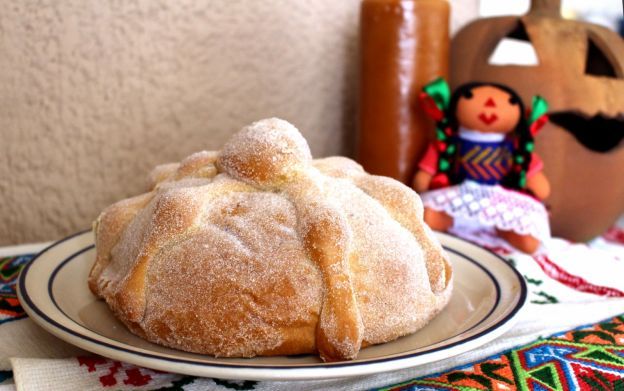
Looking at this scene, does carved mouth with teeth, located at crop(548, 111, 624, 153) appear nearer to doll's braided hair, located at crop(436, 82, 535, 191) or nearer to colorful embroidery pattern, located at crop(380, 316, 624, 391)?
doll's braided hair, located at crop(436, 82, 535, 191)

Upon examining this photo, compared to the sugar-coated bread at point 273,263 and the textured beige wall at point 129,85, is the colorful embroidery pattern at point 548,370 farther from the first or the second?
the textured beige wall at point 129,85

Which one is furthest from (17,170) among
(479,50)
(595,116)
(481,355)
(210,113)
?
(595,116)

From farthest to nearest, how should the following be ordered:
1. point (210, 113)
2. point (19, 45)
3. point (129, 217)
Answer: point (210, 113)
point (19, 45)
point (129, 217)

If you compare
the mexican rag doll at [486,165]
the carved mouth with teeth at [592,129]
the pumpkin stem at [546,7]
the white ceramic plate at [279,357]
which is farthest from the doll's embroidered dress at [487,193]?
the pumpkin stem at [546,7]

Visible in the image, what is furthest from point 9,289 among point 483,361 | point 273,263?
point 483,361

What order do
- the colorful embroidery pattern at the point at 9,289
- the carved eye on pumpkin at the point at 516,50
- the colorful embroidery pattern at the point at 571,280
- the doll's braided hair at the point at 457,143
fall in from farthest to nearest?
1. the carved eye on pumpkin at the point at 516,50
2. the doll's braided hair at the point at 457,143
3. the colorful embroidery pattern at the point at 571,280
4. the colorful embroidery pattern at the point at 9,289

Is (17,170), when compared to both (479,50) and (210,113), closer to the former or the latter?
(210,113)
